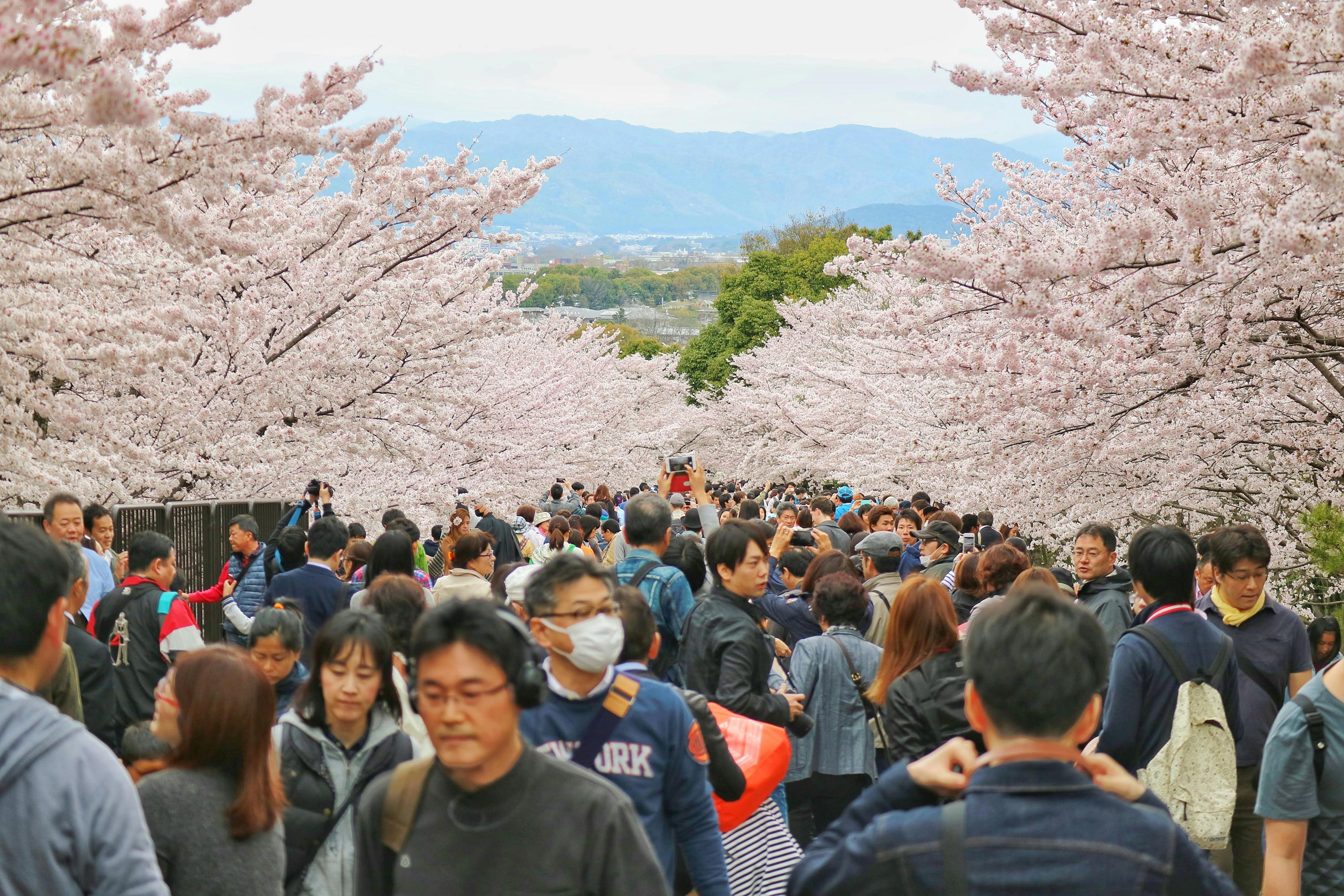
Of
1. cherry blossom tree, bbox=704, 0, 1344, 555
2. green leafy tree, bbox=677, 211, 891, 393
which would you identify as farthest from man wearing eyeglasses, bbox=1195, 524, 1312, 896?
green leafy tree, bbox=677, 211, 891, 393

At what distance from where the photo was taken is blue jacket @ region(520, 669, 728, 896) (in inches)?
128

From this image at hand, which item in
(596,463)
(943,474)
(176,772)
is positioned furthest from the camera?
(596,463)

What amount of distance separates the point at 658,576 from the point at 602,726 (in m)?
2.61

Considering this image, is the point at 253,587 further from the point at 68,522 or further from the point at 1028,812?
the point at 1028,812

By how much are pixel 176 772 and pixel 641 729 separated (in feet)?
3.90

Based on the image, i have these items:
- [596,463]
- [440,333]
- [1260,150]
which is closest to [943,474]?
[440,333]

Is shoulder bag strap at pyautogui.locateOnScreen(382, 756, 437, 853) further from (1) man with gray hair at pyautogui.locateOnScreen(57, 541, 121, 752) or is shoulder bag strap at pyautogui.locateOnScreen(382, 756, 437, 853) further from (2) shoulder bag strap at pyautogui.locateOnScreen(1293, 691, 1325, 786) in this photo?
(1) man with gray hair at pyautogui.locateOnScreen(57, 541, 121, 752)

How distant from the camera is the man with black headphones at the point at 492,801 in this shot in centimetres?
246

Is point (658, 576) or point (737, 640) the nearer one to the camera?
point (737, 640)

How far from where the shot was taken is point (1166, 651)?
15.0 feet

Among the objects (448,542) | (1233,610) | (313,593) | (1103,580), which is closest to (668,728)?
(1233,610)

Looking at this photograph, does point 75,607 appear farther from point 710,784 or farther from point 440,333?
point 440,333

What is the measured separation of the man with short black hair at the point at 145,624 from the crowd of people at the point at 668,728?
19 mm

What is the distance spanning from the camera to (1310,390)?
10.9 metres
